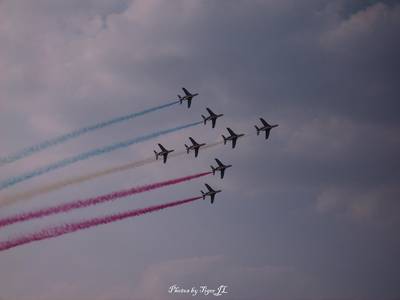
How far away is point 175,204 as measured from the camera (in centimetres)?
12812

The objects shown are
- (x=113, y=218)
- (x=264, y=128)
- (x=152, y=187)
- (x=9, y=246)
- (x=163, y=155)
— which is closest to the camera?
(x=9, y=246)

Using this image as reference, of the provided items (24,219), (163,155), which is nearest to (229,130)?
(163,155)

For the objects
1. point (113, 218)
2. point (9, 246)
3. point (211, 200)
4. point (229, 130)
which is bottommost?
point (9, 246)

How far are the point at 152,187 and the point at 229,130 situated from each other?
102 feet

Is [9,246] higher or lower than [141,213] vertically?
lower

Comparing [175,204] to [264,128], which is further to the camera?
[264,128]

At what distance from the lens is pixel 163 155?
143 metres

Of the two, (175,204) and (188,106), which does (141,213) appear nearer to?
(175,204)

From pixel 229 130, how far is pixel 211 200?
15898 millimetres

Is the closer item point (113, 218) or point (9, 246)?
point (9, 246)

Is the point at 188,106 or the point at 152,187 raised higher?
the point at 188,106

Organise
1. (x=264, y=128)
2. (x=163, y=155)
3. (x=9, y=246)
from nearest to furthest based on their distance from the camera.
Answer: (x=9, y=246)
(x=163, y=155)
(x=264, y=128)

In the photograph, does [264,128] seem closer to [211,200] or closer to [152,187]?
[211,200]

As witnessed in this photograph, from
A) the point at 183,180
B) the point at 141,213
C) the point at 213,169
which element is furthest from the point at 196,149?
the point at 141,213
